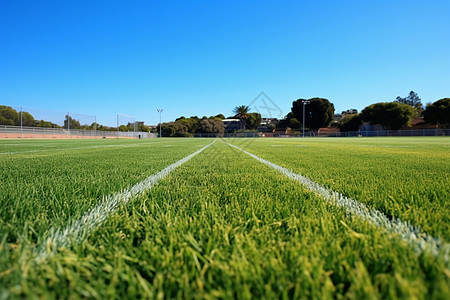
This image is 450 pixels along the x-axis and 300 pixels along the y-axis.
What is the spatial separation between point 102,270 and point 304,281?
670 mm

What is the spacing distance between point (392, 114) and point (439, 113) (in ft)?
25.9

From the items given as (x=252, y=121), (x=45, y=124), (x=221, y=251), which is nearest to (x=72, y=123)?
(x=45, y=124)

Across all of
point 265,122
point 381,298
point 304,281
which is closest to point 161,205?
point 304,281

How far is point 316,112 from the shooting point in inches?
2692

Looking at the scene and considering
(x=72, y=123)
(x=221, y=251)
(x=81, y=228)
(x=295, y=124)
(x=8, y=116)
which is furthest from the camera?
(x=295, y=124)

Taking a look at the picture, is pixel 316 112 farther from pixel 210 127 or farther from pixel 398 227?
pixel 398 227

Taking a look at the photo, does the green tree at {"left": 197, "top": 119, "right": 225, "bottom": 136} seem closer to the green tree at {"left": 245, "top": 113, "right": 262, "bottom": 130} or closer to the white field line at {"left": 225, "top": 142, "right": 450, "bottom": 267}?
the green tree at {"left": 245, "top": 113, "right": 262, "bottom": 130}

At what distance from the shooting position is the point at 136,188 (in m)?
2.14

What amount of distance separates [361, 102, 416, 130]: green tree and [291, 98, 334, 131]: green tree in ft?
42.8

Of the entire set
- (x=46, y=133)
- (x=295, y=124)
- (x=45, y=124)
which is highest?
(x=295, y=124)

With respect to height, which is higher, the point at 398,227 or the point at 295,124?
the point at 295,124

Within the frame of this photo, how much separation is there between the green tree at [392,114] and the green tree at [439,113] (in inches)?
112

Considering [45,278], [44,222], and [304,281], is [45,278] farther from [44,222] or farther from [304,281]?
[304,281]

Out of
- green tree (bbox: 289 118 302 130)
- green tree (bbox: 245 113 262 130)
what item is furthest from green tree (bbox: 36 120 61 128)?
green tree (bbox: 289 118 302 130)
